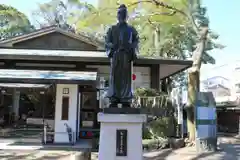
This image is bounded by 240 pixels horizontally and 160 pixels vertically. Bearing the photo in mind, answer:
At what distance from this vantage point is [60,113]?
1267 centimetres

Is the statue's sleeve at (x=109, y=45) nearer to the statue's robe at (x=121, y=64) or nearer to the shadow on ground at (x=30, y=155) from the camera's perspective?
the statue's robe at (x=121, y=64)

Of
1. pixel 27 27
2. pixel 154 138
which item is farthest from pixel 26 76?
pixel 27 27

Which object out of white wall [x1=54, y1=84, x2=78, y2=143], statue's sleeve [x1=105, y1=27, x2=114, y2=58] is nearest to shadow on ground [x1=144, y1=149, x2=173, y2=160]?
white wall [x1=54, y1=84, x2=78, y2=143]

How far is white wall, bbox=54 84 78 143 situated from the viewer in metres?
12.4

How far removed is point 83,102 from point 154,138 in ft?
14.4

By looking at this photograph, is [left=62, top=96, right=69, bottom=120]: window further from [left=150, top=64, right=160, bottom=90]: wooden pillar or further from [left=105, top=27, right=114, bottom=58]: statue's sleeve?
[left=105, top=27, right=114, bottom=58]: statue's sleeve

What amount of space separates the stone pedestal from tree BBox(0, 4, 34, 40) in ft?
83.2

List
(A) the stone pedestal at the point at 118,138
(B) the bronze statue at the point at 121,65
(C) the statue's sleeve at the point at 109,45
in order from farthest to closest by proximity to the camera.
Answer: (C) the statue's sleeve at the point at 109,45 < (B) the bronze statue at the point at 121,65 < (A) the stone pedestal at the point at 118,138

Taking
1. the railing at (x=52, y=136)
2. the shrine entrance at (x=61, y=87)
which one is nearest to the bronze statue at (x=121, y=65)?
the shrine entrance at (x=61, y=87)

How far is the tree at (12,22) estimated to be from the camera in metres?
29.2

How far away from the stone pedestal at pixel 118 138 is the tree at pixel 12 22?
999 inches

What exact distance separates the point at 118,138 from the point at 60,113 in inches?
273

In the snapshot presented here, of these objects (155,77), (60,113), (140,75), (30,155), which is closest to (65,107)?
(60,113)

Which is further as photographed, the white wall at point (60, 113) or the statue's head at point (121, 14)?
the white wall at point (60, 113)
